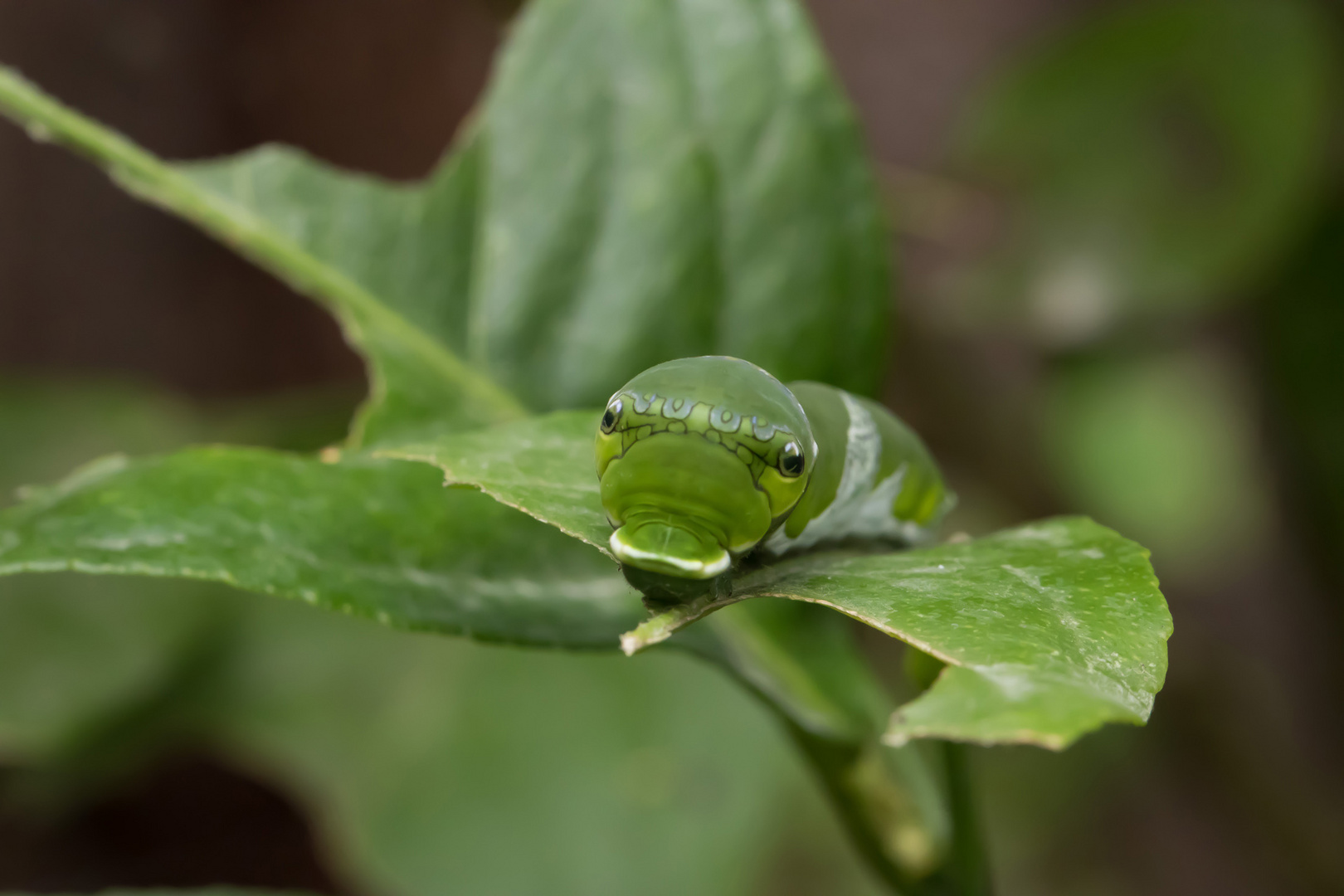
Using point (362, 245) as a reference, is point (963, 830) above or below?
below

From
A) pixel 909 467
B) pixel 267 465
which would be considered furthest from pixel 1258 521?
pixel 267 465

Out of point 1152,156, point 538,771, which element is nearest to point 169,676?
point 538,771

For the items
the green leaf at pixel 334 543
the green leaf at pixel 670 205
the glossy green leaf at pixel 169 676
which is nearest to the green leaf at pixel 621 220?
the green leaf at pixel 670 205

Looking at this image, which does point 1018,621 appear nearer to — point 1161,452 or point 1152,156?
point 1152,156

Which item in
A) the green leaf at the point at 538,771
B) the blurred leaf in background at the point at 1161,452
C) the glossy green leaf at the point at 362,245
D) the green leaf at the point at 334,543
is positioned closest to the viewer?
the green leaf at the point at 334,543

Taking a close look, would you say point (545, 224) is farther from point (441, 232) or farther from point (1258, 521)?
point (1258, 521)

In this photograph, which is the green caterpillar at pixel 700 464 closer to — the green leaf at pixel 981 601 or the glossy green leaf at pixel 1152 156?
the green leaf at pixel 981 601
